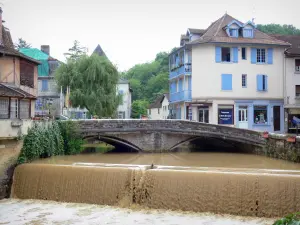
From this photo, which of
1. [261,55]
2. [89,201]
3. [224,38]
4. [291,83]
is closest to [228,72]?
[224,38]

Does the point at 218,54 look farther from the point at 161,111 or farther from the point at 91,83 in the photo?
the point at 161,111

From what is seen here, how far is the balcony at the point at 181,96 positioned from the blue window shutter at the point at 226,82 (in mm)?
2779

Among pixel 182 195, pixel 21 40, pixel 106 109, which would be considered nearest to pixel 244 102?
pixel 106 109

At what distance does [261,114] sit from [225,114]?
319 centimetres

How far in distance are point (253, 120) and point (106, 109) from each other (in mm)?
12082

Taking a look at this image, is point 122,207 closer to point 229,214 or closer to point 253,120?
point 229,214

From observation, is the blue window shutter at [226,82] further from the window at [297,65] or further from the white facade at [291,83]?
the window at [297,65]

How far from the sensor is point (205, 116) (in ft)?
99.8

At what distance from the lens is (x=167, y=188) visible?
40.0ft

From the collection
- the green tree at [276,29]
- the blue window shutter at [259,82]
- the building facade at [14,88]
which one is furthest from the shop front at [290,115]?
the green tree at [276,29]

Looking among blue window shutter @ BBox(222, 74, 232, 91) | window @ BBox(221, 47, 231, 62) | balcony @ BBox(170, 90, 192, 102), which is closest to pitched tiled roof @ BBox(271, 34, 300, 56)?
window @ BBox(221, 47, 231, 62)

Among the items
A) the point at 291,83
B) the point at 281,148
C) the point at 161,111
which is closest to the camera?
the point at 281,148

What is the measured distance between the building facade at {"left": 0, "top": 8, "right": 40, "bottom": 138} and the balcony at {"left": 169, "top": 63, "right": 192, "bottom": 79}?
480 inches

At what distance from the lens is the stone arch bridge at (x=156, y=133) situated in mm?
23484
